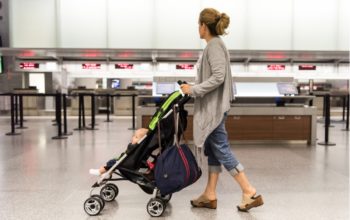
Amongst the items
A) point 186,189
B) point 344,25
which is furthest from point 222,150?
point 344,25

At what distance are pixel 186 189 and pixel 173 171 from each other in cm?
90

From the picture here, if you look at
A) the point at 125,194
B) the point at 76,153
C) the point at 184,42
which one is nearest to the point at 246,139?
the point at 76,153

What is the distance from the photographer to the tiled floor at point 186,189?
2.69 metres

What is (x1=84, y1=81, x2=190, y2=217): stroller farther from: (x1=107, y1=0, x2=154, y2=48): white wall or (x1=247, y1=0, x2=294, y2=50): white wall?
(x1=247, y1=0, x2=294, y2=50): white wall

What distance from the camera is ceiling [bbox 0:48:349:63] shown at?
11852 millimetres

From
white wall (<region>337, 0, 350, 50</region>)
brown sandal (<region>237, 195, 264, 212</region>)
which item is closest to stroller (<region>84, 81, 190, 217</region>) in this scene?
brown sandal (<region>237, 195, 264, 212</region>)

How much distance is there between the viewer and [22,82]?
13.9 metres

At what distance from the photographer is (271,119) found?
6180 millimetres

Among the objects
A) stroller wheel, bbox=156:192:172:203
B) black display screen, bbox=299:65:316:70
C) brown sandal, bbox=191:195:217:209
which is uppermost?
black display screen, bbox=299:65:316:70

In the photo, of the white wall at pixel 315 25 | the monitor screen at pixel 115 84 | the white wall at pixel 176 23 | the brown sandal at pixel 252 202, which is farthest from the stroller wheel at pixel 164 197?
the monitor screen at pixel 115 84

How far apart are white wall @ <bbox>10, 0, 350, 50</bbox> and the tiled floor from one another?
6.72 m

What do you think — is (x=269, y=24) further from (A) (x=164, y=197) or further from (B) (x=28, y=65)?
(A) (x=164, y=197)

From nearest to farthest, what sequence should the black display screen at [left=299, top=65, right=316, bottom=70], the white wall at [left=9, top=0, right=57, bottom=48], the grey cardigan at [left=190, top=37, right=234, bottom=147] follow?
the grey cardigan at [left=190, top=37, right=234, bottom=147], the white wall at [left=9, top=0, right=57, bottom=48], the black display screen at [left=299, top=65, right=316, bottom=70]

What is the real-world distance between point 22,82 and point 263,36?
379 inches
